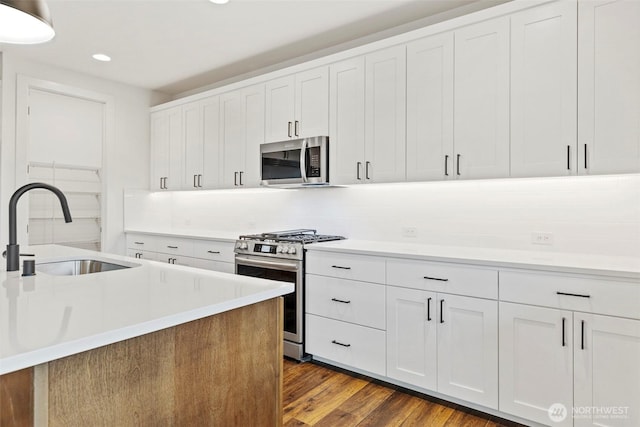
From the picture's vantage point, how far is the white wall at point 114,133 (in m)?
3.72

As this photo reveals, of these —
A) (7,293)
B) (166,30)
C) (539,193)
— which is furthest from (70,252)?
(539,193)

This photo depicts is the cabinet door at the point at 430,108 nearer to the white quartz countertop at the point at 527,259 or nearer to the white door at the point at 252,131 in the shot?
the white quartz countertop at the point at 527,259

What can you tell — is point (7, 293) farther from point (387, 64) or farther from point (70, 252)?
point (387, 64)

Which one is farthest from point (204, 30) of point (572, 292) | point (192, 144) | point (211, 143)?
point (572, 292)

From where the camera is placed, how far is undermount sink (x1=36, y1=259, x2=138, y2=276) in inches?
83.6

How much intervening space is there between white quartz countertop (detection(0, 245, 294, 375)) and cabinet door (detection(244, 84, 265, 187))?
6.96 feet

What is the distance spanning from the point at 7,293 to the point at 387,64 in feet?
8.57

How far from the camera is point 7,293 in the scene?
50.7 inches

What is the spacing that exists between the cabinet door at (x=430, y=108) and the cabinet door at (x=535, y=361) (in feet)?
3.36

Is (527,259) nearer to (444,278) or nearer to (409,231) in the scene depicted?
(444,278)

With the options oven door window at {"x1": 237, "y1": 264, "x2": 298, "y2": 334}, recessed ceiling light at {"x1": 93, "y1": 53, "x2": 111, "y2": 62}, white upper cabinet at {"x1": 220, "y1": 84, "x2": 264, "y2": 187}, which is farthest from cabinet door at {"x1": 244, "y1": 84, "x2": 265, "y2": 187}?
recessed ceiling light at {"x1": 93, "y1": 53, "x2": 111, "y2": 62}

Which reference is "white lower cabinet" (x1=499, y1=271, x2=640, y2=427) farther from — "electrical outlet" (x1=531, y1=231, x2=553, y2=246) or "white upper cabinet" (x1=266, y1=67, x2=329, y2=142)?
"white upper cabinet" (x1=266, y1=67, x2=329, y2=142)

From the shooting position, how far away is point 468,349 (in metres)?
2.21

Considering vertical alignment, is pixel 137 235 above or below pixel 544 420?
above
